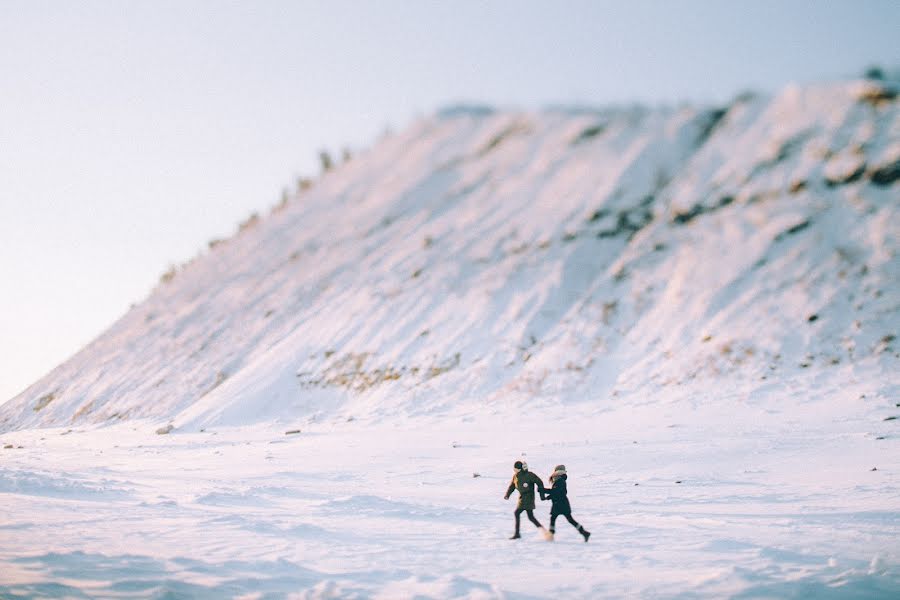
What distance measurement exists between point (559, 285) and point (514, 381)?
5630 mm

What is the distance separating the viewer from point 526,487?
8898 mm

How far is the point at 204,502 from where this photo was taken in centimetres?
1052

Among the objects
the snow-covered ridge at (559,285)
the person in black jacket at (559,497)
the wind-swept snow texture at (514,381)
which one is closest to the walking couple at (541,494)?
the person in black jacket at (559,497)

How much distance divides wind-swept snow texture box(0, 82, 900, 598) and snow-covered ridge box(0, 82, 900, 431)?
128mm

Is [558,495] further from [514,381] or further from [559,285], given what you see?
[559,285]

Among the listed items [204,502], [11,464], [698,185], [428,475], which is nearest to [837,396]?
[428,475]

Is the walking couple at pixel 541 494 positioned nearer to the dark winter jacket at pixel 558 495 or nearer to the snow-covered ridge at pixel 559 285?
the dark winter jacket at pixel 558 495

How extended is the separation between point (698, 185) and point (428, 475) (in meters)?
19.6

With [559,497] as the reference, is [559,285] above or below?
above

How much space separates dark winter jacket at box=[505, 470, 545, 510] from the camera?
346 inches

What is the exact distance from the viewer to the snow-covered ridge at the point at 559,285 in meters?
20.9

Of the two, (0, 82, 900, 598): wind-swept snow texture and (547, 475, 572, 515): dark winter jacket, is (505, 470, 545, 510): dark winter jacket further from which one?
(0, 82, 900, 598): wind-swept snow texture

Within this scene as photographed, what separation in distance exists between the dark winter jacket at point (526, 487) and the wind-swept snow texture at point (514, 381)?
445 millimetres

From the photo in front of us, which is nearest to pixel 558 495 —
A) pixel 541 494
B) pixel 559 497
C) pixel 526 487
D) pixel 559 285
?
pixel 559 497
